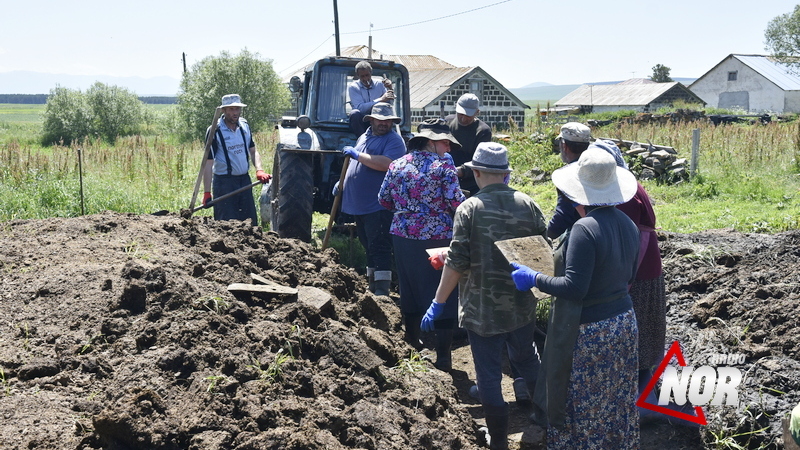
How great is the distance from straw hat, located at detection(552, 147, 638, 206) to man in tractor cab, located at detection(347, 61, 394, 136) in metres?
4.16

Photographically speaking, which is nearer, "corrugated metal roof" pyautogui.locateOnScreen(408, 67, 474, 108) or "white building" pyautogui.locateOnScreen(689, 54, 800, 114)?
"corrugated metal roof" pyautogui.locateOnScreen(408, 67, 474, 108)

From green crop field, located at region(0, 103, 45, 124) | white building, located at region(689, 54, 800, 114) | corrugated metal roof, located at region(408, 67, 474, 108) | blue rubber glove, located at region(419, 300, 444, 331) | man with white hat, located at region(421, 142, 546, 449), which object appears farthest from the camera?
green crop field, located at region(0, 103, 45, 124)

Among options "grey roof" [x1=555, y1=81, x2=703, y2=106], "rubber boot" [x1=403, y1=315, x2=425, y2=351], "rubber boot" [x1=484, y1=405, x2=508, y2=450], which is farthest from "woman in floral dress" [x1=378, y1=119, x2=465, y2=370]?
"grey roof" [x1=555, y1=81, x2=703, y2=106]

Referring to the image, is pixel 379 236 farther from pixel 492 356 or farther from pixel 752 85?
pixel 752 85

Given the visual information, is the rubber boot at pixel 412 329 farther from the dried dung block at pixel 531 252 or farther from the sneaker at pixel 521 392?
the dried dung block at pixel 531 252

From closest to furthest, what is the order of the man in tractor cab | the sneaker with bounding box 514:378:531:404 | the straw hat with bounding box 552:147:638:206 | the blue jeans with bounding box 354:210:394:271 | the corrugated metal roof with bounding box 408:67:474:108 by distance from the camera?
1. the straw hat with bounding box 552:147:638:206
2. the sneaker with bounding box 514:378:531:404
3. the blue jeans with bounding box 354:210:394:271
4. the man in tractor cab
5. the corrugated metal roof with bounding box 408:67:474:108

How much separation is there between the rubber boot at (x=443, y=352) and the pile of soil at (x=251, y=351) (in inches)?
6.1

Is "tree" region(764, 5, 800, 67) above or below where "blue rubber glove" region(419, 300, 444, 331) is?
above

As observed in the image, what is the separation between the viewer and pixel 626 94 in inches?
1998

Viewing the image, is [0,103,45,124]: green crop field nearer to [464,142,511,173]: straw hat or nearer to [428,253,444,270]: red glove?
[428,253,444,270]: red glove

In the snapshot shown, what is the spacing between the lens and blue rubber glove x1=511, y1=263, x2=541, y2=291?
131 inches

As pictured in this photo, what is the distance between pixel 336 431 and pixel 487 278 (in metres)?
1.21

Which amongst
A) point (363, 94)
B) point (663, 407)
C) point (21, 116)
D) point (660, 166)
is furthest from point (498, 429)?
point (21, 116)

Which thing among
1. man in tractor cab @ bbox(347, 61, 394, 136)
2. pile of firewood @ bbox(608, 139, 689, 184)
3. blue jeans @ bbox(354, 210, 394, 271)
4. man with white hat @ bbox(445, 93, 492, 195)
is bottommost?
blue jeans @ bbox(354, 210, 394, 271)
